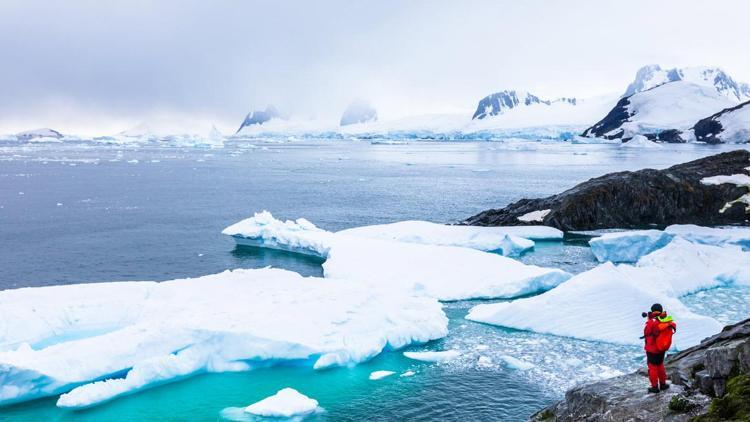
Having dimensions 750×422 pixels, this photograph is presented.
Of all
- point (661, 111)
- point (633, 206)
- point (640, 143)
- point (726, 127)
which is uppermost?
point (661, 111)

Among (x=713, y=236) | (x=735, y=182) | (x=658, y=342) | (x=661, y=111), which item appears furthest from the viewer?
(x=661, y=111)

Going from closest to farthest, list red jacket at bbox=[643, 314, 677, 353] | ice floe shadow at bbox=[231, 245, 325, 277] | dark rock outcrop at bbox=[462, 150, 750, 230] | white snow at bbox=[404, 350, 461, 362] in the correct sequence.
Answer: red jacket at bbox=[643, 314, 677, 353] < white snow at bbox=[404, 350, 461, 362] < ice floe shadow at bbox=[231, 245, 325, 277] < dark rock outcrop at bbox=[462, 150, 750, 230]

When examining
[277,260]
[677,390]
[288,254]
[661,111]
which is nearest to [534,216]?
[288,254]

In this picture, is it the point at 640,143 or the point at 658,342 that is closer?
the point at 658,342

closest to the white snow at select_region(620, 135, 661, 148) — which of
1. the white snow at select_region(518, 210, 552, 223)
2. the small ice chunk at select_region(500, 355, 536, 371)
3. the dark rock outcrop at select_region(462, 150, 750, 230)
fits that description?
the dark rock outcrop at select_region(462, 150, 750, 230)

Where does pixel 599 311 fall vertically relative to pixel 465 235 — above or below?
below

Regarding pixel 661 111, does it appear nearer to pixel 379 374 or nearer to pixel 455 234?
pixel 455 234

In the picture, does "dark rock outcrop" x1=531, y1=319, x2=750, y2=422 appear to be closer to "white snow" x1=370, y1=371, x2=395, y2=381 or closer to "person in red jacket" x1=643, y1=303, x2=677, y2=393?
"person in red jacket" x1=643, y1=303, x2=677, y2=393

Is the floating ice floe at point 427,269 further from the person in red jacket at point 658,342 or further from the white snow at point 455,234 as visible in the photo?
the person in red jacket at point 658,342

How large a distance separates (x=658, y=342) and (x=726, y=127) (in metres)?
137

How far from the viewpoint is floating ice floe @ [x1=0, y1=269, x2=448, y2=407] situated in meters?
15.1

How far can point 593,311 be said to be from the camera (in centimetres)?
1984

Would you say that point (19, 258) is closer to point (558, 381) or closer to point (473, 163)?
point (558, 381)

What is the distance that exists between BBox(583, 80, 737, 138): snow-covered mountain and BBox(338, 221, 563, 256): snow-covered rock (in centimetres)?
12273
